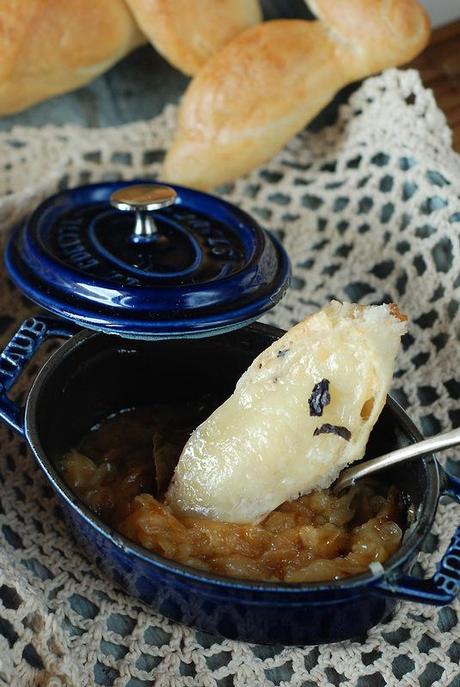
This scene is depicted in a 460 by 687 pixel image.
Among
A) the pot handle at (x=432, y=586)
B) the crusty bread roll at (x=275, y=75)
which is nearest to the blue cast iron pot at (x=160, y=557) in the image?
the pot handle at (x=432, y=586)

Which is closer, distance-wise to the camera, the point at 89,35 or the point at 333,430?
the point at 333,430

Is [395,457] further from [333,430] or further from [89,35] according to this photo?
[89,35]

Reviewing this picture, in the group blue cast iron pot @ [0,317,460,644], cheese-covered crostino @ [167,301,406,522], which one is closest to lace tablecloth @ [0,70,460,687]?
blue cast iron pot @ [0,317,460,644]

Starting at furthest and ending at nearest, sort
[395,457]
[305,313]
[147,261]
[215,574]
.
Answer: [305,313]
[147,261]
[395,457]
[215,574]

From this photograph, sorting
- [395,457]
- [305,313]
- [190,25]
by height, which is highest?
[190,25]

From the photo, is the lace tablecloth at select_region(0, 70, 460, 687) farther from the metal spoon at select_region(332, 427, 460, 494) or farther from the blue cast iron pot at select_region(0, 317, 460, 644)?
the metal spoon at select_region(332, 427, 460, 494)

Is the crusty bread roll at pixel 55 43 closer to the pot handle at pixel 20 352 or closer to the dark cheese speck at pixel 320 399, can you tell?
the pot handle at pixel 20 352

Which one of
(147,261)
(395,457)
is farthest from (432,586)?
(147,261)
